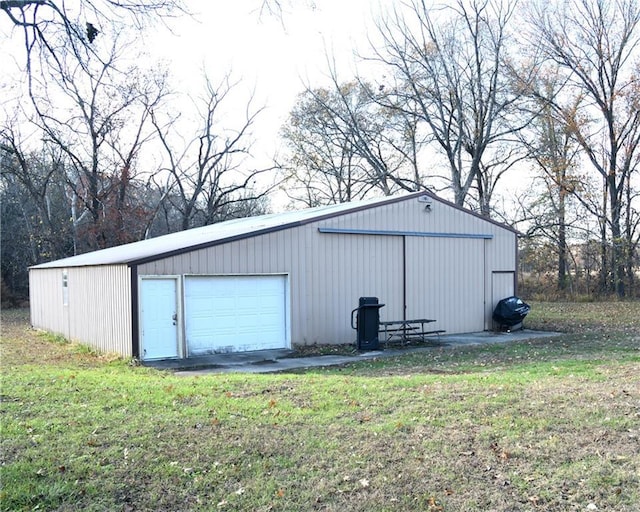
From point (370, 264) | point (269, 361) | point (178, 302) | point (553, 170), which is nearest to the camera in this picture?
point (269, 361)

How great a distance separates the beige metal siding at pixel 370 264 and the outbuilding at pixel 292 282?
3 cm

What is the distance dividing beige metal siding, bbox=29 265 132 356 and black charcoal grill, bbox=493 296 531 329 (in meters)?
10.2

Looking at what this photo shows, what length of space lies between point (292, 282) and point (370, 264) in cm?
231

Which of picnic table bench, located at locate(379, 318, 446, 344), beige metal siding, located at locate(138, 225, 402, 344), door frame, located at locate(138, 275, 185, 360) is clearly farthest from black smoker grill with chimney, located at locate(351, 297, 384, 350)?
door frame, located at locate(138, 275, 185, 360)

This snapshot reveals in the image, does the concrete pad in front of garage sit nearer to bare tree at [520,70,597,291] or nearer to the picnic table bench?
the picnic table bench

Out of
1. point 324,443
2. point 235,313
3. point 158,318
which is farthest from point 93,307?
point 324,443

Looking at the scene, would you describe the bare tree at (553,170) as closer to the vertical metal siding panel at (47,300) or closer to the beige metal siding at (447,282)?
the beige metal siding at (447,282)

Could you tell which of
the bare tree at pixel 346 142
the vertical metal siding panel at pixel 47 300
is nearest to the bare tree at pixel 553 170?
the bare tree at pixel 346 142

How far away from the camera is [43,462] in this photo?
4.78m

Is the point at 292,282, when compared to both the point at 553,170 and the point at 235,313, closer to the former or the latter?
the point at 235,313

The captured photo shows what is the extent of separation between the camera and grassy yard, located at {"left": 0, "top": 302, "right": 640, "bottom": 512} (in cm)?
428

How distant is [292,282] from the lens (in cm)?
1417

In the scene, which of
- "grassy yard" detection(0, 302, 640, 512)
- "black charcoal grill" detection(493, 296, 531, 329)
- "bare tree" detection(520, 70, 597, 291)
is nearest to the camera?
"grassy yard" detection(0, 302, 640, 512)

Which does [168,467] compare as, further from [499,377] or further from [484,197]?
[484,197]
